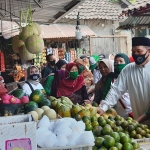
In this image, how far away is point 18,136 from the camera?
6.57ft

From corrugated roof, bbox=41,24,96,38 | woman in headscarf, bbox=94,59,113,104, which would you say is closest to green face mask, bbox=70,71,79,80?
woman in headscarf, bbox=94,59,113,104

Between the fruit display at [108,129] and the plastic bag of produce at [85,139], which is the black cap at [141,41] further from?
the plastic bag of produce at [85,139]

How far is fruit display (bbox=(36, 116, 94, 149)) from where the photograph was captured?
2242mm

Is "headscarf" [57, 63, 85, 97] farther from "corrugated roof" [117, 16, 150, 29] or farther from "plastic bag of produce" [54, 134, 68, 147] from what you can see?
"plastic bag of produce" [54, 134, 68, 147]

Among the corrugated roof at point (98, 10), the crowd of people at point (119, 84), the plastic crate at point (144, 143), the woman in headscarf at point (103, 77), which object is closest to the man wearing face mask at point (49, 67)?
the crowd of people at point (119, 84)

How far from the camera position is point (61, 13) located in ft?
25.8

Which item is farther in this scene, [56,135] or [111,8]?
[111,8]

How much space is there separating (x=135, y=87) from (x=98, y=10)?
39.6ft

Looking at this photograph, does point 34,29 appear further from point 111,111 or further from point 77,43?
point 77,43

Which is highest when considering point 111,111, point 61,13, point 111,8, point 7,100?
point 111,8

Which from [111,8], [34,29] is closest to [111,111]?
[34,29]

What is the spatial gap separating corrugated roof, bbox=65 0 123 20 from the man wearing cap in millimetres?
10392

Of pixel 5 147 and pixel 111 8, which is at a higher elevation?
pixel 111 8

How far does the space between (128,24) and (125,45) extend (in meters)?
8.24
